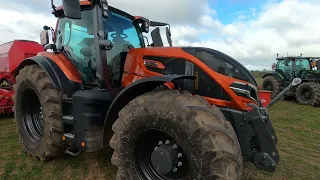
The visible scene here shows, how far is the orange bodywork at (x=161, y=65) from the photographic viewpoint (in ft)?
9.05

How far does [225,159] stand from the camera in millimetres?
2150

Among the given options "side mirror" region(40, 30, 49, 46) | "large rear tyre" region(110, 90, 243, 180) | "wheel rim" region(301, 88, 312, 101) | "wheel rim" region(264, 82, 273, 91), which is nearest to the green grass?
"large rear tyre" region(110, 90, 243, 180)

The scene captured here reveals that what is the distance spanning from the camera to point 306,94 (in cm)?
1164

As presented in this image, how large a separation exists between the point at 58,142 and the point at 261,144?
8.83 feet

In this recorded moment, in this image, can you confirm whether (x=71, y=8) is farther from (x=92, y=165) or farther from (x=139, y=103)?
(x=92, y=165)

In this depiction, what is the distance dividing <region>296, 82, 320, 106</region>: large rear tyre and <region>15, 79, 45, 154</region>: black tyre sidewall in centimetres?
1115

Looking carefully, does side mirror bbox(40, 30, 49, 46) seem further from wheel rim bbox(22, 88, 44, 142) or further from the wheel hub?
the wheel hub

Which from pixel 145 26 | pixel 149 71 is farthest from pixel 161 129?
pixel 145 26

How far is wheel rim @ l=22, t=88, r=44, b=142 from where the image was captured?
422cm

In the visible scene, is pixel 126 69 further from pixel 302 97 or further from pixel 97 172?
pixel 302 97

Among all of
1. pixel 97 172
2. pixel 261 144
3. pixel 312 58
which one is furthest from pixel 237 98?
pixel 312 58

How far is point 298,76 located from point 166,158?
41.0ft

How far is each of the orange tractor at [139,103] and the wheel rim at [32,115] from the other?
0.05ft

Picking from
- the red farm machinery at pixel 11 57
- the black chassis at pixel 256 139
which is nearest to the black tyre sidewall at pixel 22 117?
the black chassis at pixel 256 139
